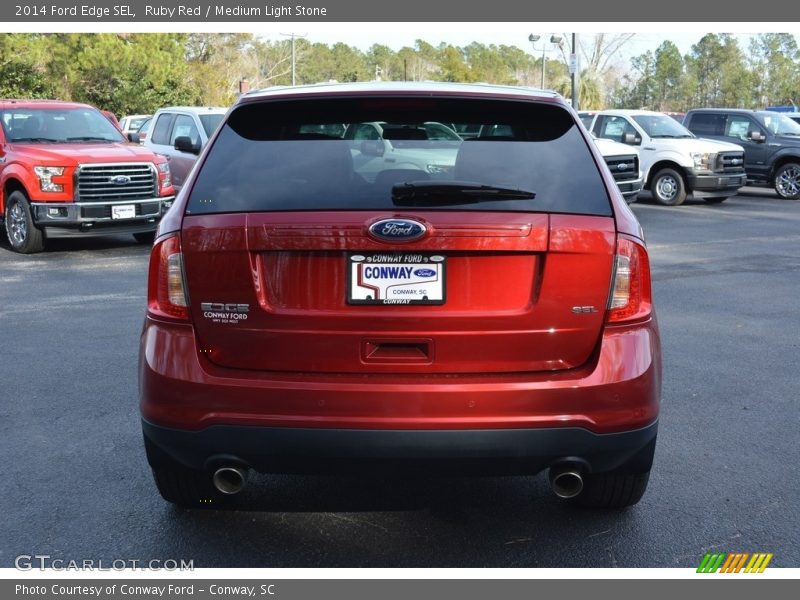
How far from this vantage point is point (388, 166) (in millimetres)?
3582

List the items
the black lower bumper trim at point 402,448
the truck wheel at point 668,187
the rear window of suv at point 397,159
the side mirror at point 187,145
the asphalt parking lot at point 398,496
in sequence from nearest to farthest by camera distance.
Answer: the black lower bumper trim at point 402,448
the rear window of suv at point 397,159
the asphalt parking lot at point 398,496
the side mirror at point 187,145
the truck wheel at point 668,187

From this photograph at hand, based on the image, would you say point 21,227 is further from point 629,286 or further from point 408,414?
point 629,286

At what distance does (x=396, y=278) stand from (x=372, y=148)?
640mm

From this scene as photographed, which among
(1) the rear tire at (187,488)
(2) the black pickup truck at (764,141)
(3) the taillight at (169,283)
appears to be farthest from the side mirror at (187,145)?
(2) the black pickup truck at (764,141)

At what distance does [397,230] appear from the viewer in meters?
3.32

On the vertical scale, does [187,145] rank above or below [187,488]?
above

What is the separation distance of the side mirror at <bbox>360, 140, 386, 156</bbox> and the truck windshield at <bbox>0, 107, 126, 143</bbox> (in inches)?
438

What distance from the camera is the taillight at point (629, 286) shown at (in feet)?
11.4

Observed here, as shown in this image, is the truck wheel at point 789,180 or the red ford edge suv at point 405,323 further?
the truck wheel at point 789,180

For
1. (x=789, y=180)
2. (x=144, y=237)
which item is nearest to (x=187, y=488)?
(x=144, y=237)

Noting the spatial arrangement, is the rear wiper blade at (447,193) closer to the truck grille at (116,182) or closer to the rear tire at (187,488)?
the rear tire at (187,488)

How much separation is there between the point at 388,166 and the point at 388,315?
0.60m

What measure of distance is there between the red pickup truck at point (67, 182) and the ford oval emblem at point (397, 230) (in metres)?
10.3

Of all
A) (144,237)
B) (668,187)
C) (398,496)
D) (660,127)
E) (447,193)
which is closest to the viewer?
(447,193)
